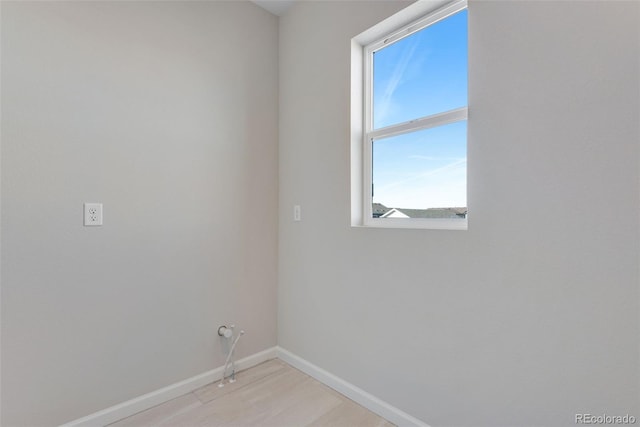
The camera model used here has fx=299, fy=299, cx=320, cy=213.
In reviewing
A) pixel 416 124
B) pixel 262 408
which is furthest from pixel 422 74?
pixel 262 408

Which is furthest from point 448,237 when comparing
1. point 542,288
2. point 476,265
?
point 542,288

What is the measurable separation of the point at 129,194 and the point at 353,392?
1795mm

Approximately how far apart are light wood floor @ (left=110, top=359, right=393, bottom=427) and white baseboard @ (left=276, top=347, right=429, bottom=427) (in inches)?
1.2

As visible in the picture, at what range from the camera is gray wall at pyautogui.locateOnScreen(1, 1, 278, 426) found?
1.44 m

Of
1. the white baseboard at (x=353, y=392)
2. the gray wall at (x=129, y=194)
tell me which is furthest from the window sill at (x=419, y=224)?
A: the white baseboard at (x=353, y=392)

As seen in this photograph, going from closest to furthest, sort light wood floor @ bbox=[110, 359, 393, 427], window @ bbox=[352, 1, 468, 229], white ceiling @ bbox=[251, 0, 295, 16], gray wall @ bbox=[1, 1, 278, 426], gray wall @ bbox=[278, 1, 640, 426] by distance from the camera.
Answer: gray wall @ bbox=[278, 1, 640, 426] → gray wall @ bbox=[1, 1, 278, 426] → window @ bbox=[352, 1, 468, 229] → light wood floor @ bbox=[110, 359, 393, 427] → white ceiling @ bbox=[251, 0, 295, 16]

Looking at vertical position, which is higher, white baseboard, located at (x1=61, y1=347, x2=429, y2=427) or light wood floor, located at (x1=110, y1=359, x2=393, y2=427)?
white baseboard, located at (x1=61, y1=347, x2=429, y2=427)

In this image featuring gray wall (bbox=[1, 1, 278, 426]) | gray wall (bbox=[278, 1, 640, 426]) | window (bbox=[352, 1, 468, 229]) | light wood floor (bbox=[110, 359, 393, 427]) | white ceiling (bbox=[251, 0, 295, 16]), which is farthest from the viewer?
white ceiling (bbox=[251, 0, 295, 16])

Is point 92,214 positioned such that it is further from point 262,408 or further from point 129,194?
point 262,408

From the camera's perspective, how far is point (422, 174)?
1685mm

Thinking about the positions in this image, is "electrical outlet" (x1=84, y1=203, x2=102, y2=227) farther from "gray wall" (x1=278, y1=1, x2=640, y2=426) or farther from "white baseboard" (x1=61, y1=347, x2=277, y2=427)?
"gray wall" (x1=278, y1=1, x2=640, y2=426)

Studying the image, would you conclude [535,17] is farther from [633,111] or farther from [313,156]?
[313,156]

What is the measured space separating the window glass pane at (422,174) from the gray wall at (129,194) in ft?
3.14

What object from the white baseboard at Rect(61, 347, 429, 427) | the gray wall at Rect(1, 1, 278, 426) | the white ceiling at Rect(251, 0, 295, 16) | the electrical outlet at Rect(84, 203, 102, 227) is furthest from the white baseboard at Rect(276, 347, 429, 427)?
the white ceiling at Rect(251, 0, 295, 16)
